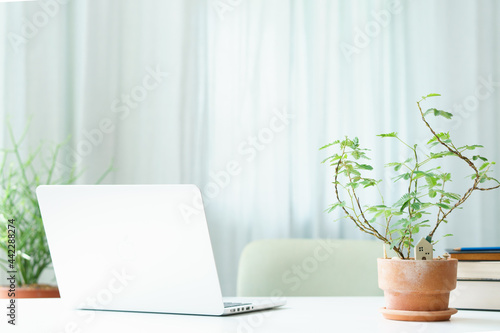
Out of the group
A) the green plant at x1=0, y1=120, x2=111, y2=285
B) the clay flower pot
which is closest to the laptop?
the clay flower pot

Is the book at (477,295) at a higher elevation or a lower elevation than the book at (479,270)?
lower

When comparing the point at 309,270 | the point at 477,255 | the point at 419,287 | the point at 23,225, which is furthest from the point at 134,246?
the point at 23,225

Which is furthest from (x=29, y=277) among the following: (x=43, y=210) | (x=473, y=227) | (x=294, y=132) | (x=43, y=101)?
(x=473, y=227)

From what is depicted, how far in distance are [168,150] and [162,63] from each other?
38cm

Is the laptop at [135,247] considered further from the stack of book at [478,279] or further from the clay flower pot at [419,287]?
the stack of book at [478,279]

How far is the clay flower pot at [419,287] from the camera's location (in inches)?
36.2

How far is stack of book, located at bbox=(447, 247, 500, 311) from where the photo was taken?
1.07 metres

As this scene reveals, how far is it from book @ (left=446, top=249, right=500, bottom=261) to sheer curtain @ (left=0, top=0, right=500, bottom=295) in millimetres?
1444

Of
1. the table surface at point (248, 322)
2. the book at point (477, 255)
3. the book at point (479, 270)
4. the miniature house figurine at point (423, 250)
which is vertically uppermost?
the miniature house figurine at point (423, 250)

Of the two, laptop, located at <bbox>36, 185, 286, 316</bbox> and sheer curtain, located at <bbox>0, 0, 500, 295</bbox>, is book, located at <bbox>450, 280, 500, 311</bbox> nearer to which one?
laptop, located at <bbox>36, 185, 286, 316</bbox>

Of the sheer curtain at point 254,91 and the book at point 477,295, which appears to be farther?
the sheer curtain at point 254,91

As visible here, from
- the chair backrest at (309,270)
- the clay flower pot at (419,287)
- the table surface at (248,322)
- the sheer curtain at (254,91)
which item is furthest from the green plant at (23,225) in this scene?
the clay flower pot at (419,287)

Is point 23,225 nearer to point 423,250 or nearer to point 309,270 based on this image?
point 309,270

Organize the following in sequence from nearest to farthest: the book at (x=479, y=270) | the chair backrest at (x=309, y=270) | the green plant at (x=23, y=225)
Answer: the book at (x=479, y=270)
the chair backrest at (x=309, y=270)
the green plant at (x=23, y=225)
